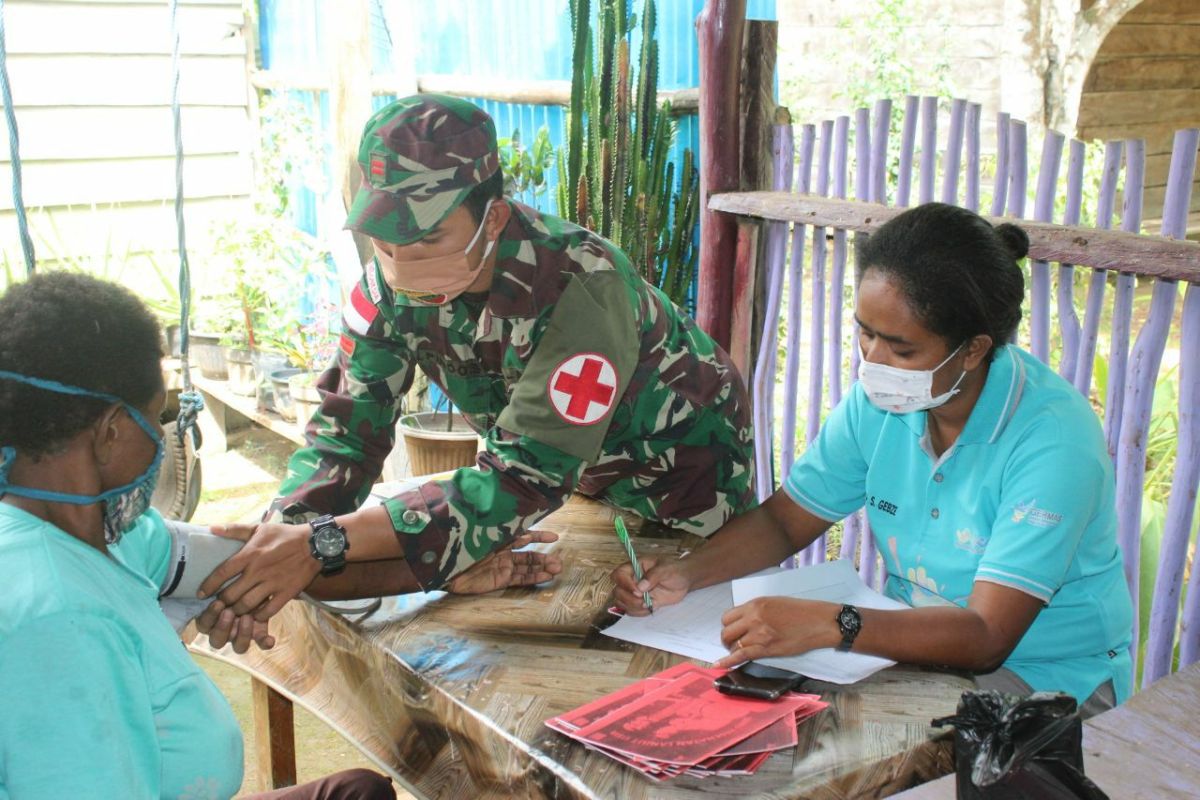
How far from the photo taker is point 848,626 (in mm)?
1822

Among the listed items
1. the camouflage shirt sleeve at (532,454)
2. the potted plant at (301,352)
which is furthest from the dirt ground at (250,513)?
the camouflage shirt sleeve at (532,454)

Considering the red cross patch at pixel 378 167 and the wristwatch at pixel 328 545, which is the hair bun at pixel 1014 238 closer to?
the red cross patch at pixel 378 167

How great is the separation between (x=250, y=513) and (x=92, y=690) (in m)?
4.37

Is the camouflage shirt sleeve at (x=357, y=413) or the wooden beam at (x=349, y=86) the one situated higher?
the wooden beam at (x=349, y=86)

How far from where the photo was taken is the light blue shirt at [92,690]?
120cm

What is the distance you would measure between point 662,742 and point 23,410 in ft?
3.04

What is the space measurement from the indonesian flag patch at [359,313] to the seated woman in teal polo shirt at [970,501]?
0.75m

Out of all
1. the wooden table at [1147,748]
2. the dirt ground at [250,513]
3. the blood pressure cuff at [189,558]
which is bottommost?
the dirt ground at [250,513]

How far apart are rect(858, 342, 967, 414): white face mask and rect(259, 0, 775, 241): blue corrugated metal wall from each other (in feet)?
7.65

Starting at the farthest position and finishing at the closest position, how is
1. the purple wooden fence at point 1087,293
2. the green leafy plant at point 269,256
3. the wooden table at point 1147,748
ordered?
the green leafy plant at point 269,256 < the purple wooden fence at point 1087,293 < the wooden table at point 1147,748

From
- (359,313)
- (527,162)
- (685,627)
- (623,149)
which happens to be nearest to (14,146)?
(359,313)

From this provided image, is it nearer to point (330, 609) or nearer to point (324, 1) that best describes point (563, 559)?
point (330, 609)

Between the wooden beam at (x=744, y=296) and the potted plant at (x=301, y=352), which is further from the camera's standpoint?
the potted plant at (x=301, y=352)

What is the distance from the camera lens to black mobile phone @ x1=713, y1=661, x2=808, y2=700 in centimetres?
167
